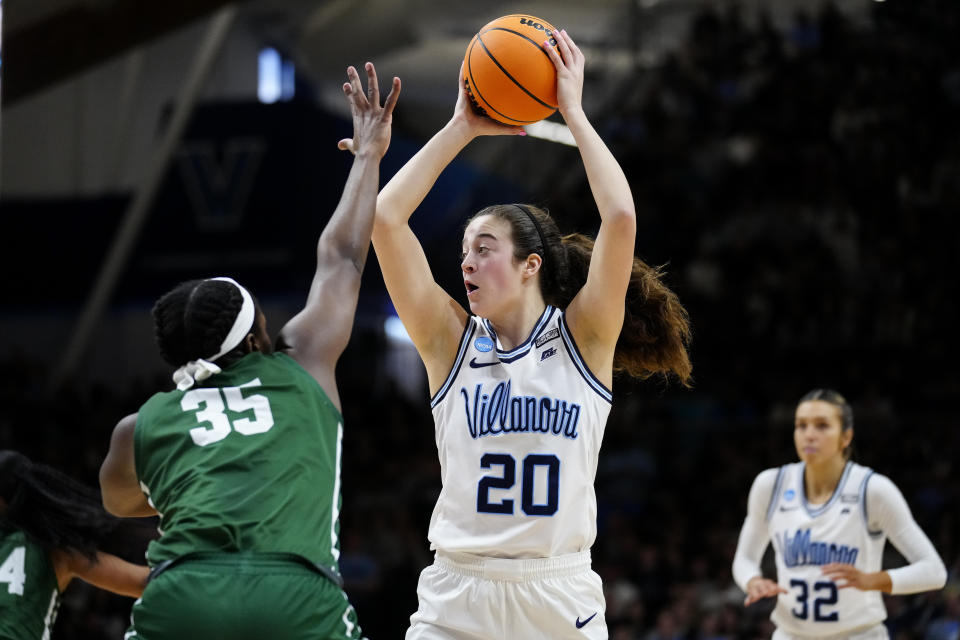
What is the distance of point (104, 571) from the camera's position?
12.8 feet

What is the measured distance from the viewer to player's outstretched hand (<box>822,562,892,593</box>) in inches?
219

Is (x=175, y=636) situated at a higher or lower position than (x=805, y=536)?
lower

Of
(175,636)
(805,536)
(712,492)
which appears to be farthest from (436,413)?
(712,492)

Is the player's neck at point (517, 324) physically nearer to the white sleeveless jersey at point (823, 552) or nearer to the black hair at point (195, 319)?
the black hair at point (195, 319)

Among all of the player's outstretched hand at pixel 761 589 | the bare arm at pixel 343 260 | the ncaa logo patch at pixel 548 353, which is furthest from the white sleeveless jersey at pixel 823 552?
the bare arm at pixel 343 260

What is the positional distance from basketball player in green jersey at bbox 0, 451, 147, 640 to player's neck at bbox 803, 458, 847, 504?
12.0ft

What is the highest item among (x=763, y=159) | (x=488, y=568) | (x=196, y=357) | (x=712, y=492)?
(x=763, y=159)

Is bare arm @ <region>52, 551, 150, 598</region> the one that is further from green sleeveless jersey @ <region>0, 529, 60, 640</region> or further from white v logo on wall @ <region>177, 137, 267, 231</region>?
white v logo on wall @ <region>177, 137, 267, 231</region>

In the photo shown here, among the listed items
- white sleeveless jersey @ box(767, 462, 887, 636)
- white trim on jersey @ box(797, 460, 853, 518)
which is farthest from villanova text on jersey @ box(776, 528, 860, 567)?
white trim on jersey @ box(797, 460, 853, 518)

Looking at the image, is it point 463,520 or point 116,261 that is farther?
point 116,261

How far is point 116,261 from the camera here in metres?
13.6

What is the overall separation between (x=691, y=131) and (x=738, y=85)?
38.8 inches

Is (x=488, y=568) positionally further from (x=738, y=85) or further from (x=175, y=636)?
(x=738, y=85)

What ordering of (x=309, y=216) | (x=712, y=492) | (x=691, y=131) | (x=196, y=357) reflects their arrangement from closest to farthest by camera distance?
1. (x=196, y=357)
2. (x=712, y=492)
3. (x=309, y=216)
4. (x=691, y=131)
